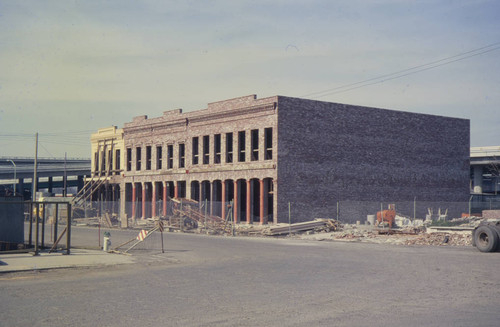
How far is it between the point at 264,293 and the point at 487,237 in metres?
15.0

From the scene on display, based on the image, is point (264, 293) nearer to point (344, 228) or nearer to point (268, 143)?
point (344, 228)

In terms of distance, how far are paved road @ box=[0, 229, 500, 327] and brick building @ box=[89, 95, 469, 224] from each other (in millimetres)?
22342

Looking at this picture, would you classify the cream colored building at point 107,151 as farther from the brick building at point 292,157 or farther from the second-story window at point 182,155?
the second-story window at point 182,155

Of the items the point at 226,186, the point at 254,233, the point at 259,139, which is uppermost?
the point at 259,139

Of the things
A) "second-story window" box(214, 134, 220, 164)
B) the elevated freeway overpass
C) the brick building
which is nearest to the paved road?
the brick building

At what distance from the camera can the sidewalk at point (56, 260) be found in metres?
18.7

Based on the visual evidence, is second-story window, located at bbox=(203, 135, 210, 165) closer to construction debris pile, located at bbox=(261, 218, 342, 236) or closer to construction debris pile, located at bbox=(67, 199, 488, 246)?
construction debris pile, located at bbox=(67, 199, 488, 246)

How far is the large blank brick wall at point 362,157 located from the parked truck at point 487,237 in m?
18.9

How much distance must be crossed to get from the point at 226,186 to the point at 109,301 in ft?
117

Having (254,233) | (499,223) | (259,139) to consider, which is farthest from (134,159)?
(499,223)

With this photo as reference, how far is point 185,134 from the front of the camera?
171 feet

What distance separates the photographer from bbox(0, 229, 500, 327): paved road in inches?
395

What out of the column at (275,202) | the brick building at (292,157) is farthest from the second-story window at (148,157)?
the column at (275,202)

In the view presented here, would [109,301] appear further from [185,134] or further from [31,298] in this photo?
[185,134]
